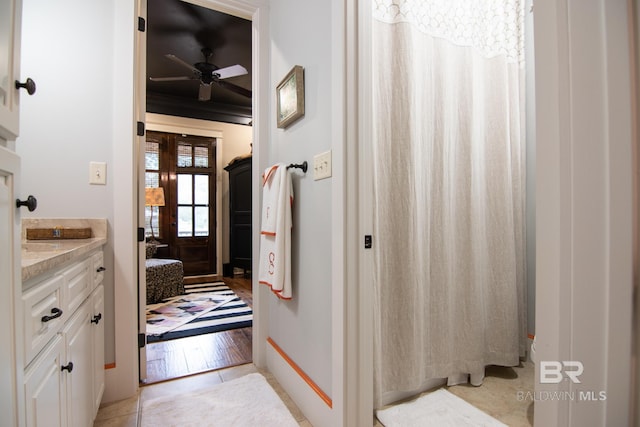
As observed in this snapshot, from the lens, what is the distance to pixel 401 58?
1.46m

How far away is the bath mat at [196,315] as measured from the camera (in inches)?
97.8

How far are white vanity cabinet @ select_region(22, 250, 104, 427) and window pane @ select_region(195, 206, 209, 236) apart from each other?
11.5ft

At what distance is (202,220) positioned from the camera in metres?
4.82

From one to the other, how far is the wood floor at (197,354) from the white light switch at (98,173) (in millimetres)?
1221

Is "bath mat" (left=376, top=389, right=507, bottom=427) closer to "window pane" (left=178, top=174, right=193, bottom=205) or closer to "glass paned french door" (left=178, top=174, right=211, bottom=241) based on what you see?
"glass paned french door" (left=178, top=174, right=211, bottom=241)

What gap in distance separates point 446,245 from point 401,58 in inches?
39.8

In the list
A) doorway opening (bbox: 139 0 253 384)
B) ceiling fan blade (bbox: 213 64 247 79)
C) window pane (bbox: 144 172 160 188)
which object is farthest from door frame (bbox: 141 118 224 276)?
ceiling fan blade (bbox: 213 64 247 79)

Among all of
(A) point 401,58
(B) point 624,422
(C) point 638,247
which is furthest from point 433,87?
(B) point 624,422

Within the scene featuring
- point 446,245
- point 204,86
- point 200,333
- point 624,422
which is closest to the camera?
point 624,422

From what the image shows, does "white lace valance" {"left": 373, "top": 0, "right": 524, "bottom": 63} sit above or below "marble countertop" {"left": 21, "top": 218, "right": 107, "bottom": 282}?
above

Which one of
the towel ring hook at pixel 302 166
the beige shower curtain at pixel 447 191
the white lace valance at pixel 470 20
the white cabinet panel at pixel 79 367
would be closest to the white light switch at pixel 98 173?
the white cabinet panel at pixel 79 367

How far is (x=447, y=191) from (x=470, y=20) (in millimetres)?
1001

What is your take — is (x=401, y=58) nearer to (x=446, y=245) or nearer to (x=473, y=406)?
(x=446, y=245)

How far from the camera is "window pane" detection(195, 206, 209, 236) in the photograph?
479 centimetres
